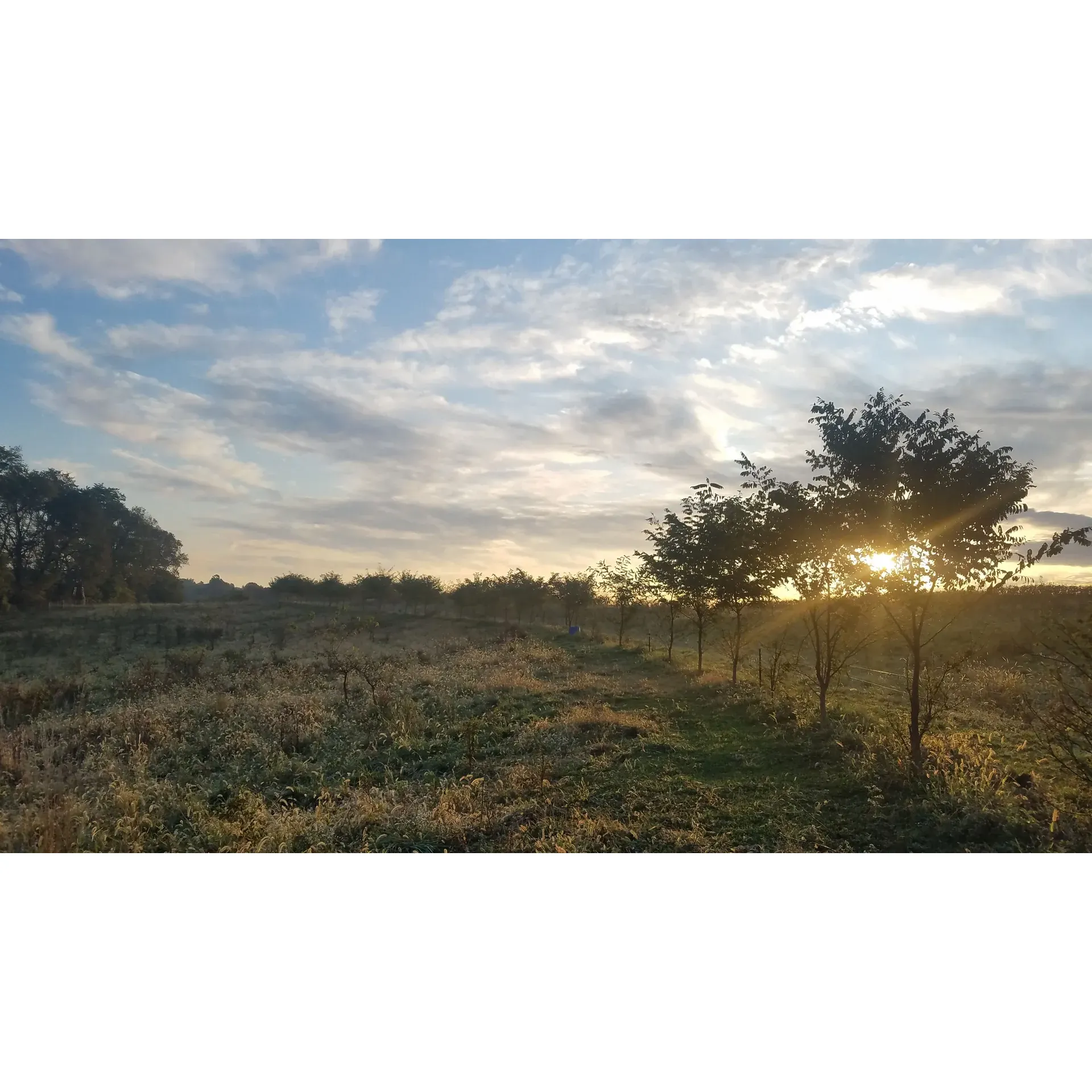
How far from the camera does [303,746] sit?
39.9 feet

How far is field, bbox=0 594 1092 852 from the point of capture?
7445mm

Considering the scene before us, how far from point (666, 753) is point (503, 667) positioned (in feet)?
38.8

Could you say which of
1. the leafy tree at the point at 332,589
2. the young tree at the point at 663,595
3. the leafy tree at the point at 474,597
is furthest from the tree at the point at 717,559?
the leafy tree at the point at 332,589

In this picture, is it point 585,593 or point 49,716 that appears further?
point 585,593

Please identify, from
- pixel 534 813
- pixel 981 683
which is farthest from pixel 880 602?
pixel 981 683

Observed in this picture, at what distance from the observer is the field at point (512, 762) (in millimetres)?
7445

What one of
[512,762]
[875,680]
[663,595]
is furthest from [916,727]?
[663,595]

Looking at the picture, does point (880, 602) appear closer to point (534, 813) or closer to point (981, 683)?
point (534, 813)

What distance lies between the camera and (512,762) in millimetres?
10633

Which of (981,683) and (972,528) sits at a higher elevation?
(972,528)

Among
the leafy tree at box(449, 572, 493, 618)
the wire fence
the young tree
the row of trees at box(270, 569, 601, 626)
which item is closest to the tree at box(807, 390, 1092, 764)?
the wire fence

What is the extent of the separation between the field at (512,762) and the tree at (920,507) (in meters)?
1.26

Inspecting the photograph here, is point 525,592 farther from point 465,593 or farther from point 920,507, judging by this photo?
point 920,507

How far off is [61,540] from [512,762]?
3927 centimetres
